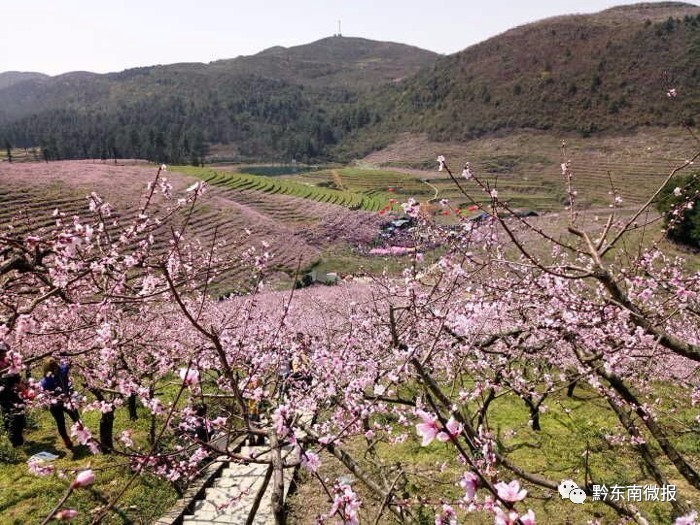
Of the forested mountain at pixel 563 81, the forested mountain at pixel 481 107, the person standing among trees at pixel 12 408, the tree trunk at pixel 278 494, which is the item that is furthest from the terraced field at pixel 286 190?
the tree trunk at pixel 278 494

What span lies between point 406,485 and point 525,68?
127m

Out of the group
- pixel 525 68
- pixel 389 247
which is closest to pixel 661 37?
pixel 525 68

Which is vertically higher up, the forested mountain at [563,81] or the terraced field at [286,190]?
the forested mountain at [563,81]

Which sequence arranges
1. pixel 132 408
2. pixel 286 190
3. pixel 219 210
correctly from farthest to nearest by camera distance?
pixel 286 190 < pixel 219 210 < pixel 132 408

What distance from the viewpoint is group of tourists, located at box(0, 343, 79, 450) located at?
805cm

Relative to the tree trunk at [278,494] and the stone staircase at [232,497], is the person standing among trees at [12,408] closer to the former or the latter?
the stone staircase at [232,497]

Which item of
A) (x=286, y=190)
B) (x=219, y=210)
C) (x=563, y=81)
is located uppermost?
(x=563, y=81)

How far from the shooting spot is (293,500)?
29.1 ft

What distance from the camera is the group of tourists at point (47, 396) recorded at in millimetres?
8055

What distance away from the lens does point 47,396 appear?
8.60 m

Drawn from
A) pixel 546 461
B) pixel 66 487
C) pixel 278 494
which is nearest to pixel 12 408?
pixel 66 487

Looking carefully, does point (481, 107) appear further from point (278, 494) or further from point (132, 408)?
point (278, 494)

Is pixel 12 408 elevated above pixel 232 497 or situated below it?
above

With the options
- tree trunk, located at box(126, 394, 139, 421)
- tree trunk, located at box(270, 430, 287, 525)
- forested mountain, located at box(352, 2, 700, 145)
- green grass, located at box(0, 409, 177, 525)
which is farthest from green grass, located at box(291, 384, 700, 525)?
forested mountain, located at box(352, 2, 700, 145)
